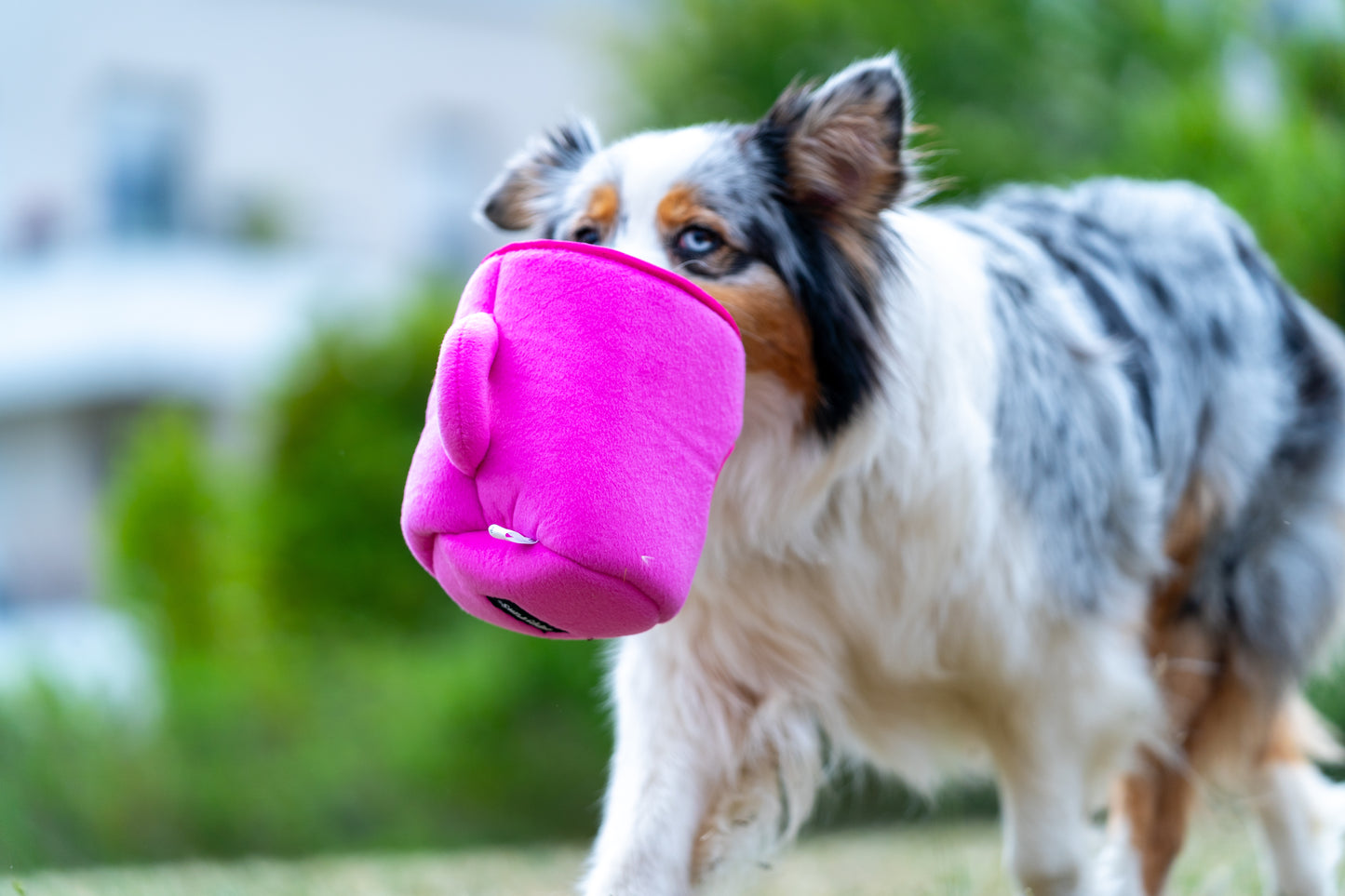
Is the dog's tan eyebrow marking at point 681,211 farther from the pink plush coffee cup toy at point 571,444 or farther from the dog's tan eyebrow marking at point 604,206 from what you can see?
the pink plush coffee cup toy at point 571,444

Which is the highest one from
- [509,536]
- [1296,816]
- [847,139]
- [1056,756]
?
[847,139]

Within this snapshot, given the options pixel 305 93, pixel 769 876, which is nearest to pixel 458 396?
pixel 769 876

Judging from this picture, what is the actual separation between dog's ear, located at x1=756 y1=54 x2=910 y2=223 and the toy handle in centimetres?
94

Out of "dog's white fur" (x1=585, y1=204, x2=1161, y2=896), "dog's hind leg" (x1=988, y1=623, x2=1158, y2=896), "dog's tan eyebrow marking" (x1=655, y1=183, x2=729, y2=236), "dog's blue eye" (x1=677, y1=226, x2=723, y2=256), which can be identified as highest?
"dog's tan eyebrow marking" (x1=655, y1=183, x2=729, y2=236)

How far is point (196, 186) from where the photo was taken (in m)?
19.6

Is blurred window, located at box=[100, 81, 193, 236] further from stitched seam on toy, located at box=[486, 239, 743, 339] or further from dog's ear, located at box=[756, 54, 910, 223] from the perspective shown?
stitched seam on toy, located at box=[486, 239, 743, 339]

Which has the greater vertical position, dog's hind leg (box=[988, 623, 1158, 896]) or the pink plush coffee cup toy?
the pink plush coffee cup toy

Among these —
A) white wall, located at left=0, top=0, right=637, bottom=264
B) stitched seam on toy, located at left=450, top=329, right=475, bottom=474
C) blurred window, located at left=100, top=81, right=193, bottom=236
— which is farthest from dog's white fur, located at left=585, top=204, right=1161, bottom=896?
blurred window, located at left=100, top=81, right=193, bottom=236

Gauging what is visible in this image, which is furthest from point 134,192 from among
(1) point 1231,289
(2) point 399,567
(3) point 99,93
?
(1) point 1231,289

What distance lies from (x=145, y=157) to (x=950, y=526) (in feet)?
59.6

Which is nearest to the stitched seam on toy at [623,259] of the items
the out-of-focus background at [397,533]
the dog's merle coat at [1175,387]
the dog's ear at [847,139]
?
the dog's ear at [847,139]

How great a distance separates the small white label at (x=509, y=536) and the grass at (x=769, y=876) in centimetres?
138

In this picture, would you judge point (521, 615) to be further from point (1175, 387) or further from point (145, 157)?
point (145, 157)

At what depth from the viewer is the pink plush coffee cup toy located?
229 centimetres
